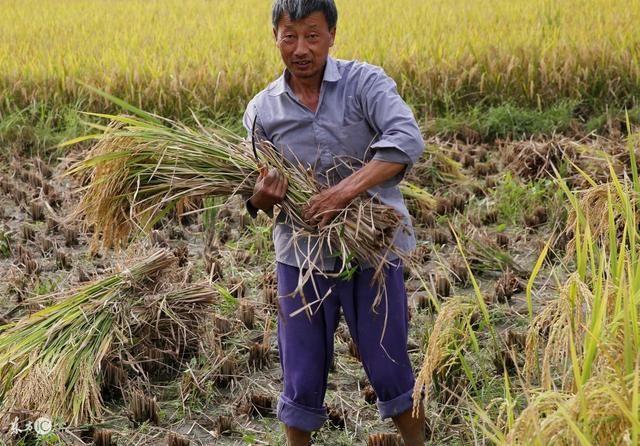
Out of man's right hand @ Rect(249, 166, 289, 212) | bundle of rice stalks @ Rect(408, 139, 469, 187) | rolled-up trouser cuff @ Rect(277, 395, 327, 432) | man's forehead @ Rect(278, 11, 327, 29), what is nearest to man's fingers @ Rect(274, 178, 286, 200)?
man's right hand @ Rect(249, 166, 289, 212)

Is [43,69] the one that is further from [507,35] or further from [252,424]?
[252,424]

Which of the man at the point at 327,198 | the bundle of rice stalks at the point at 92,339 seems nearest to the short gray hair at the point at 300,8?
the man at the point at 327,198

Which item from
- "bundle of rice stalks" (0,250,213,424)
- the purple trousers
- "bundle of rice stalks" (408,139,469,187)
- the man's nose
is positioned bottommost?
"bundle of rice stalks" (408,139,469,187)

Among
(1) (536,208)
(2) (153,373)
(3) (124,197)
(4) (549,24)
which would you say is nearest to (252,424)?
(2) (153,373)

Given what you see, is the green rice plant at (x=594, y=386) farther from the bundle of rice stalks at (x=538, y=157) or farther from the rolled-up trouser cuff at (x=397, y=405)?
the bundle of rice stalks at (x=538, y=157)

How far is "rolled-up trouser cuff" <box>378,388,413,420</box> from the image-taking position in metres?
2.50

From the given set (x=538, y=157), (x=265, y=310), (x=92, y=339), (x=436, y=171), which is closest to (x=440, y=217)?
(x=436, y=171)

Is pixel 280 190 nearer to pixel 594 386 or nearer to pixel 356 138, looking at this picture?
pixel 356 138

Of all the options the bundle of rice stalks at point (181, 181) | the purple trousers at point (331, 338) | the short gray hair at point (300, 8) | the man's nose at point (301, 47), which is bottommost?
the purple trousers at point (331, 338)

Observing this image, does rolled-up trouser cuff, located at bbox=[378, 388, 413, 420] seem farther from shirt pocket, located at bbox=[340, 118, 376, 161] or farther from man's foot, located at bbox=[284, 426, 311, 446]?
shirt pocket, located at bbox=[340, 118, 376, 161]

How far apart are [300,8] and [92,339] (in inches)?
54.0

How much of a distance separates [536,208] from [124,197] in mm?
2562

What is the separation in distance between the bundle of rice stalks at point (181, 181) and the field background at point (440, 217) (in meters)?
0.16

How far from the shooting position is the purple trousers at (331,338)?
2.48 m
